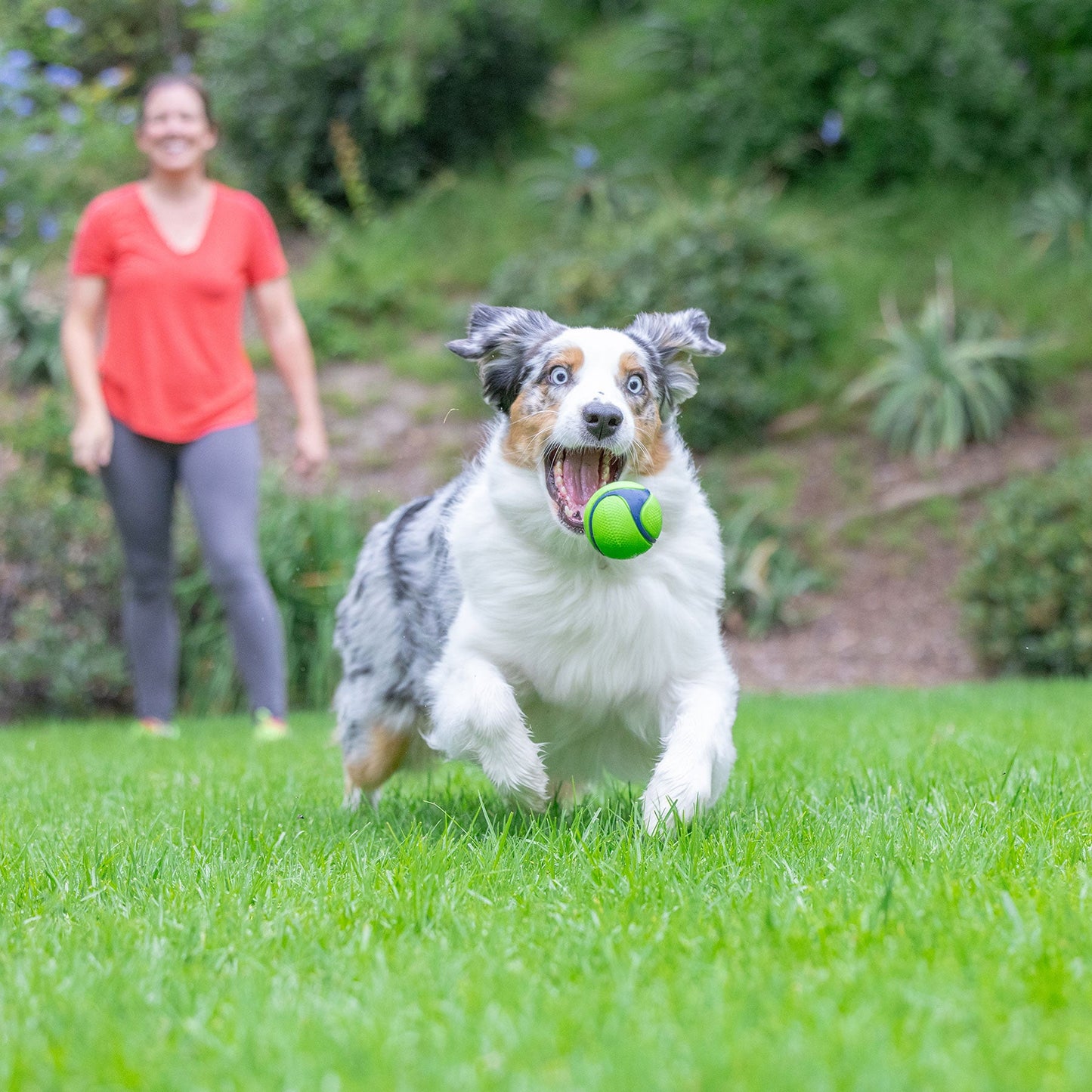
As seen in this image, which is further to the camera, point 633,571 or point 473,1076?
point 633,571

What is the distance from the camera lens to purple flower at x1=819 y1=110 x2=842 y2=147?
44.1ft

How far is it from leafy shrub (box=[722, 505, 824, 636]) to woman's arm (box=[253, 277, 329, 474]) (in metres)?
3.98

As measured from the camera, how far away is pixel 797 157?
1388 cm

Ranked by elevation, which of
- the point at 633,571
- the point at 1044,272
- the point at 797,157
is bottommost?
the point at 633,571

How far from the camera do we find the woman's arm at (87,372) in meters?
5.87

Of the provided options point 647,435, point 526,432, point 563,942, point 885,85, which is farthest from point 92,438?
point 885,85

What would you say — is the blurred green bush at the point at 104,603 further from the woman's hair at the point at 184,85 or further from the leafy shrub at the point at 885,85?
the leafy shrub at the point at 885,85

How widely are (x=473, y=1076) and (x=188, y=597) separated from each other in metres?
6.92

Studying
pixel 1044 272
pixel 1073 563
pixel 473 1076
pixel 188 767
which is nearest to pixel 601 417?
pixel 473 1076

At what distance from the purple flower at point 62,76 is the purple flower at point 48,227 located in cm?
149

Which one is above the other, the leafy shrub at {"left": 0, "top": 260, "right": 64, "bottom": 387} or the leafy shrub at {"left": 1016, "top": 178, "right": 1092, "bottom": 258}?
the leafy shrub at {"left": 1016, "top": 178, "right": 1092, "bottom": 258}

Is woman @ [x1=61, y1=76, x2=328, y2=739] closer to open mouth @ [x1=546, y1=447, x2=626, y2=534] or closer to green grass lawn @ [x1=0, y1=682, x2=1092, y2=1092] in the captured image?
green grass lawn @ [x1=0, y1=682, x2=1092, y2=1092]

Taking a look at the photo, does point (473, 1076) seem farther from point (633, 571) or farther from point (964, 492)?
point (964, 492)

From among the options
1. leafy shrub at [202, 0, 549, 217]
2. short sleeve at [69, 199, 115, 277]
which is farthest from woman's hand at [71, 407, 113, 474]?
leafy shrub at [202, 0, 549, 217]
